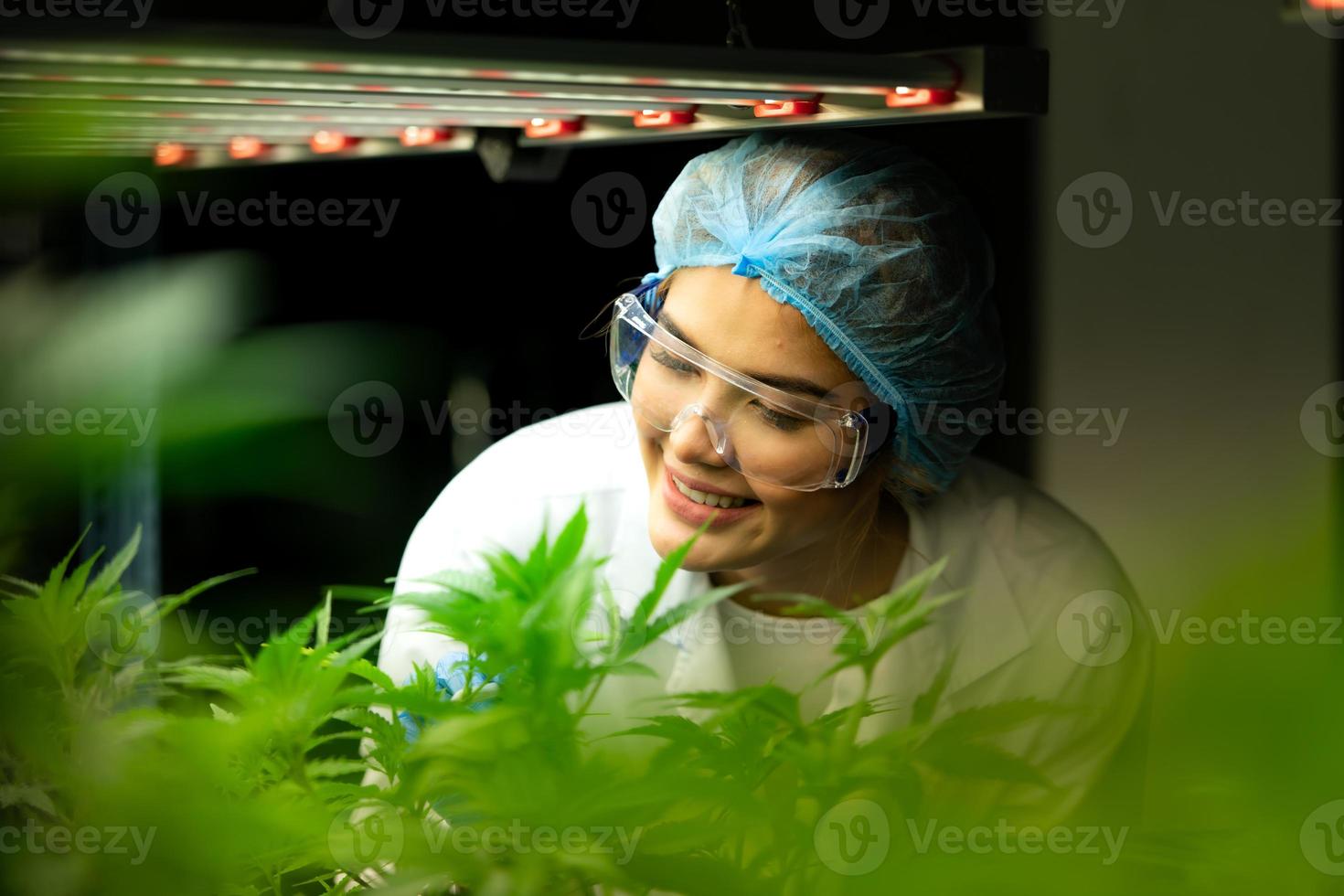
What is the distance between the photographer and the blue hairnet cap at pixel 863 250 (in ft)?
5.08

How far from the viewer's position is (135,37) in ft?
2.34

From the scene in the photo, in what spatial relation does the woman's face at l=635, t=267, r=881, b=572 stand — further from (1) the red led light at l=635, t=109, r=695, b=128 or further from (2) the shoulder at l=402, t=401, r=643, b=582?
(1) the red led light at l=635, t=109, r=695, b=128

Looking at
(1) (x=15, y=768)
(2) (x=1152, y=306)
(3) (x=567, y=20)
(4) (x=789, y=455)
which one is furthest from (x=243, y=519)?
(1) (x=15, y=768)

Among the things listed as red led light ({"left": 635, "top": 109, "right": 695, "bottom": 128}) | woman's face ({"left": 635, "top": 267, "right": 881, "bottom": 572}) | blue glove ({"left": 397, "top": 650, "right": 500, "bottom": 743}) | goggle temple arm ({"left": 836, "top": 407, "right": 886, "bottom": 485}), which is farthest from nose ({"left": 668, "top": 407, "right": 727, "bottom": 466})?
blue glove ({"left": 397, "top": 650, "right": 500, "bottom": 743})

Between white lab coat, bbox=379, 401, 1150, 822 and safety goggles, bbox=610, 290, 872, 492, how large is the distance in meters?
0.26

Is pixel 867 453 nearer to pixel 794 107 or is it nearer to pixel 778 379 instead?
pixel 778 379

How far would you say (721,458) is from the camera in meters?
1.54

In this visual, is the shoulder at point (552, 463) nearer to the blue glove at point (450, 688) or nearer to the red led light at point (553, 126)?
the red led light at point (553, 126)

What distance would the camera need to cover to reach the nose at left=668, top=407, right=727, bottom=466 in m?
1.51

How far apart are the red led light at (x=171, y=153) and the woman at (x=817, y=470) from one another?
520 millimetres

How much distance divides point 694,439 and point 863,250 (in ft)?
0.96

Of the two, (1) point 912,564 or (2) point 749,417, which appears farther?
(1) point 912,564

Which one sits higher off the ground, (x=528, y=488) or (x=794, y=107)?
(x=794, y=107)

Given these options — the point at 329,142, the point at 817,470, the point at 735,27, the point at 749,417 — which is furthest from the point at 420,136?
the point at 817,470
